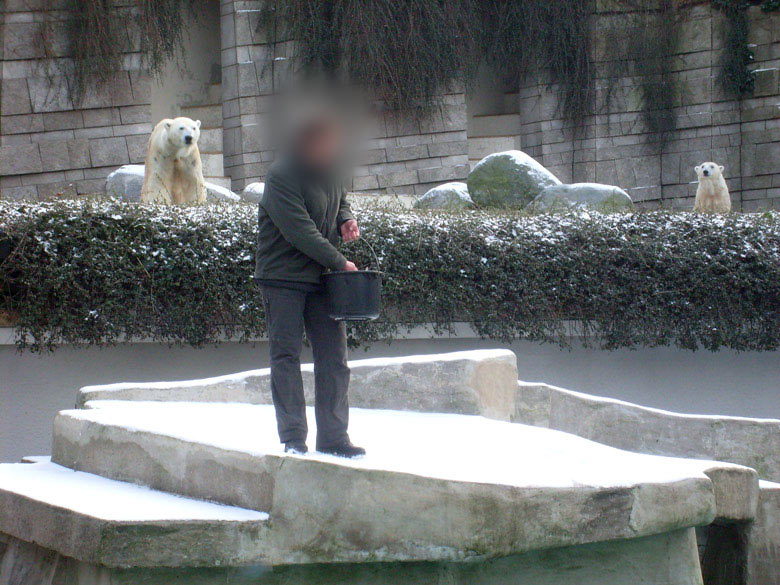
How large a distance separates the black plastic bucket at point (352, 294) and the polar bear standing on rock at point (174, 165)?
474 centimetres

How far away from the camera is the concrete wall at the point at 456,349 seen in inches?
259

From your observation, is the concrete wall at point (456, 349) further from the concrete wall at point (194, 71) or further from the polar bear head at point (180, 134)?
the concrete wall at point (194, 71)

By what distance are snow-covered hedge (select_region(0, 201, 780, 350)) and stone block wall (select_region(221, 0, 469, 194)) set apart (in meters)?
4.90

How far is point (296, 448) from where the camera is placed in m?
3.60

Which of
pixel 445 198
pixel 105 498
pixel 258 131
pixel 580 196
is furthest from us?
pixel 258 131

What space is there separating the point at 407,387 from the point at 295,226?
1859 mm

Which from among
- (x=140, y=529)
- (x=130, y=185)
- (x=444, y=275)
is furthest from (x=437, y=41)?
(x=140, y=529)

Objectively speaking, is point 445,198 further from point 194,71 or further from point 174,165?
point 194,71

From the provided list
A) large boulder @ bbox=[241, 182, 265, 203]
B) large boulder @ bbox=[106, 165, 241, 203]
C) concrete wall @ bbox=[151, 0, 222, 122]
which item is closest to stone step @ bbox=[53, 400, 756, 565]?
large boulder @ bbox=[106, 165, 241, 203]

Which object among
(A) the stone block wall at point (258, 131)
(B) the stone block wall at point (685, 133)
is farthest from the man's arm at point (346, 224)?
(B) the stone block wall at point (685, 133)

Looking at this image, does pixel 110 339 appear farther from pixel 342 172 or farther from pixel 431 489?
pixel 431 489

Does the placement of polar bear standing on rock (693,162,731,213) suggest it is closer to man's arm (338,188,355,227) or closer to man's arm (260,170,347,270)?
man's arm (338,188,355,227)

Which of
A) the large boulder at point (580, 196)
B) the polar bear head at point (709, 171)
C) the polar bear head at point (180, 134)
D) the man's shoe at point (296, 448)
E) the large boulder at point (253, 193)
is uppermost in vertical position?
the polar bear head at point (180, 134)

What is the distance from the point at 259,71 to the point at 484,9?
3712 mm
